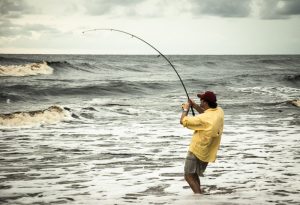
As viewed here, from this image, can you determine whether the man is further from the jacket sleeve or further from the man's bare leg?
the man's bare leg

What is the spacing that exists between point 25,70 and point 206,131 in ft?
116

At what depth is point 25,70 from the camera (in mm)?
38375

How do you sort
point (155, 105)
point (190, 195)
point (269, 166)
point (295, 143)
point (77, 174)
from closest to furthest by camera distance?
point (190, 195) → point (77, 174) → point (269, 166) → point (295, 143) → point (155, 105)

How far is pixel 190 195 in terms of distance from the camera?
19.5ft

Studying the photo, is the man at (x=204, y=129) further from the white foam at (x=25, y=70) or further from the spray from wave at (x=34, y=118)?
the white foam at (x=25, y=70)

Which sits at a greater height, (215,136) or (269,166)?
(215,136)

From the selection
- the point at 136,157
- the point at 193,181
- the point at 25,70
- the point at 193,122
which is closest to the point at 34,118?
the point at 136,157

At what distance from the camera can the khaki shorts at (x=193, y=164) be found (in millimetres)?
→ 5523

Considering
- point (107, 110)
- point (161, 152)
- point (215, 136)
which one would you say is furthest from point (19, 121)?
point (215, 136)

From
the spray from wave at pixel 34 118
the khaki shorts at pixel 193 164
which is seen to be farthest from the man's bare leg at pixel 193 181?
the spray from wave at pixel 34 118

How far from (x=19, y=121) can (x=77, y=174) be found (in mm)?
7192

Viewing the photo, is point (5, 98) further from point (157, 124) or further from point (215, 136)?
point (215, 136)

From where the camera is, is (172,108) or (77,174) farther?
(172,108)

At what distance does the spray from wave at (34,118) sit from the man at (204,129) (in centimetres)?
894
